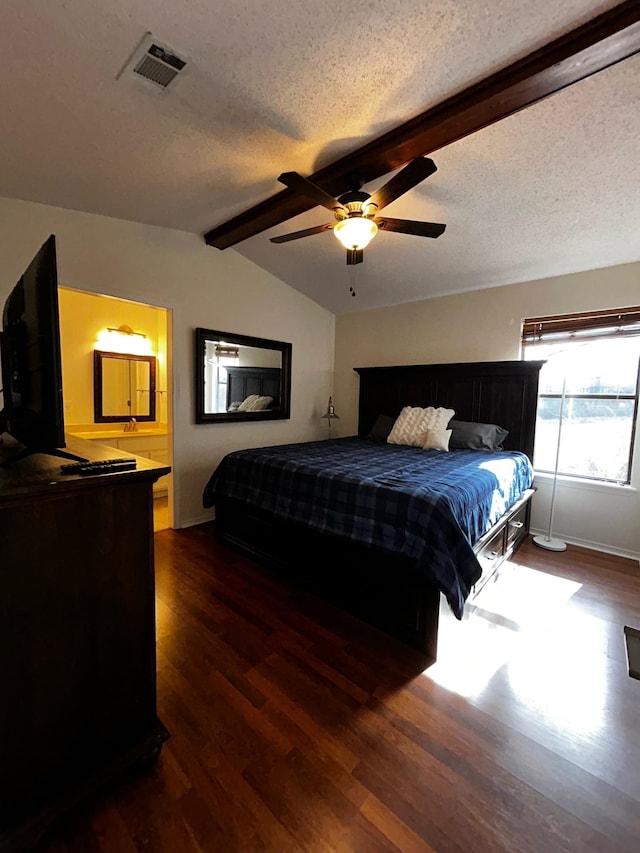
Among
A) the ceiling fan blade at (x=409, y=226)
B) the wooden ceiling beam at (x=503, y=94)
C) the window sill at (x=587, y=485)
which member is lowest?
the window sill at (x=587, y=485)

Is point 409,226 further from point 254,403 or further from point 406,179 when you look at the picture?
point 254,403

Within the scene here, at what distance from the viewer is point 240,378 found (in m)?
3.81

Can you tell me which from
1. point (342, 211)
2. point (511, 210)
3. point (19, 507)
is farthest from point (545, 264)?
point (19, 507)

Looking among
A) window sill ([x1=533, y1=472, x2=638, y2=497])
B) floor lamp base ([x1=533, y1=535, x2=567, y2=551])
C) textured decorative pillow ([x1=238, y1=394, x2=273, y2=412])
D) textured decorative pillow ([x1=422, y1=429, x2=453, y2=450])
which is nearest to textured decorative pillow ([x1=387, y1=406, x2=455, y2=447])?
textured decorative pillow ([x1=422, y1=429, x2=453, y2=450])

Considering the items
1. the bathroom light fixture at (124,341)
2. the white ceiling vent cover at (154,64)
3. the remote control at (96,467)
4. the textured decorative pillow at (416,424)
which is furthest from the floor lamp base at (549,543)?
the bathroom light fixture at (124,341)

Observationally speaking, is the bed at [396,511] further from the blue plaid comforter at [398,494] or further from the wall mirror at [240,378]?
the wall mirror at [240,378]

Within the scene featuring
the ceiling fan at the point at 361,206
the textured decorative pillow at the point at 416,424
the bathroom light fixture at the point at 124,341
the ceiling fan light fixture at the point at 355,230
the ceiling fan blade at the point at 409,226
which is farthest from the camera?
the bathroom light fixture at the point at 124,341

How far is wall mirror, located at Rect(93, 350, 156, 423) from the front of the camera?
412cm

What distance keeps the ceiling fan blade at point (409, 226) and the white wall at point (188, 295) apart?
6.47 feet

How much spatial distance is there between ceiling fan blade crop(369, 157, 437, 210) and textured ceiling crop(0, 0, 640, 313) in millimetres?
320

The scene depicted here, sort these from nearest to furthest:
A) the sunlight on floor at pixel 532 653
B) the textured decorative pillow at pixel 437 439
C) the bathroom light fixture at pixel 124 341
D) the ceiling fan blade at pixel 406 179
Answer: the sunlight on floor at pixel 532 653 < the ceiling fan blade at pixel 406 179 < the textured decorative pillow at pixel 437 439 < the bathroom light fixture at pixel 124 341

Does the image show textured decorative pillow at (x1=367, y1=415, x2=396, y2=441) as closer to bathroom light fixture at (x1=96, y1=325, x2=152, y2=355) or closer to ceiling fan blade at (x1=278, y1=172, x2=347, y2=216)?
ceiling fan blade at (x1=278, y1=172, x2=347, y2=216)

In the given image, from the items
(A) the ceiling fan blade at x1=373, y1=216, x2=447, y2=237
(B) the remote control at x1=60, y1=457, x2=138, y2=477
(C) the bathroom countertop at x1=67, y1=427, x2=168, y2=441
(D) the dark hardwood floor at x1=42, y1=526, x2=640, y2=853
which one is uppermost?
(A) the ceiling fan blade at x1=373, y1=216, x2=447, y2=237

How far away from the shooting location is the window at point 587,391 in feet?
9.89
